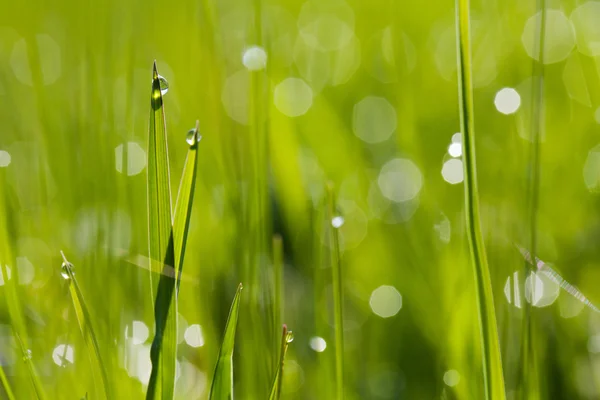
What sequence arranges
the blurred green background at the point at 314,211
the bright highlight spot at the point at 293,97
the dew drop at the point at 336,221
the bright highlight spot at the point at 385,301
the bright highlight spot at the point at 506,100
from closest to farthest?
1. the dew drop at the point at 336,221
2. the blurred green background at the point at 314,211
3. the bright highlight spot at the point at 385,301
4. the bright highlight spot at the point at 506,100
5. the bright highlight spot at the point at 293,97

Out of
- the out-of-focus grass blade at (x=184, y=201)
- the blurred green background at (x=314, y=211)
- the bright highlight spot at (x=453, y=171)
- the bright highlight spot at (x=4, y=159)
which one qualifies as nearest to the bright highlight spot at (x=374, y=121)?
the blurred green background at (x=314, y=211)

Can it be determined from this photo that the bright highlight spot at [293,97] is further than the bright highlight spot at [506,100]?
Yes

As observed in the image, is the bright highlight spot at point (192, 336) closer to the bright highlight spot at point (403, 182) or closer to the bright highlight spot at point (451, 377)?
the bright highlight spot at point (451, 377)

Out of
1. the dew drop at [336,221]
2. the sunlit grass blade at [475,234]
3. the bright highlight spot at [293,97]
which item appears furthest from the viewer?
the bright highlight spot at [293,97]

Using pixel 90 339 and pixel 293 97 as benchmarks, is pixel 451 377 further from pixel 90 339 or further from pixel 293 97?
pixel 293 97

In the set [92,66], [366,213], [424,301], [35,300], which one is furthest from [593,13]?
[35,300]

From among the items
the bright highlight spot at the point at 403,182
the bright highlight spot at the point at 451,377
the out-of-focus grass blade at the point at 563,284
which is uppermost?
the bright highlight spot at the point at 403,182

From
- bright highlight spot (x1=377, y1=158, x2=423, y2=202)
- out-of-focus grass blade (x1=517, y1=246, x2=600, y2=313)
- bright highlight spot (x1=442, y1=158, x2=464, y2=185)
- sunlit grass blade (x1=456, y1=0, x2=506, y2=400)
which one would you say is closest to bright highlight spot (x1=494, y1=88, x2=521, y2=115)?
bright highlight spot (x1=442, y1=158, x2=464, y2=185)
